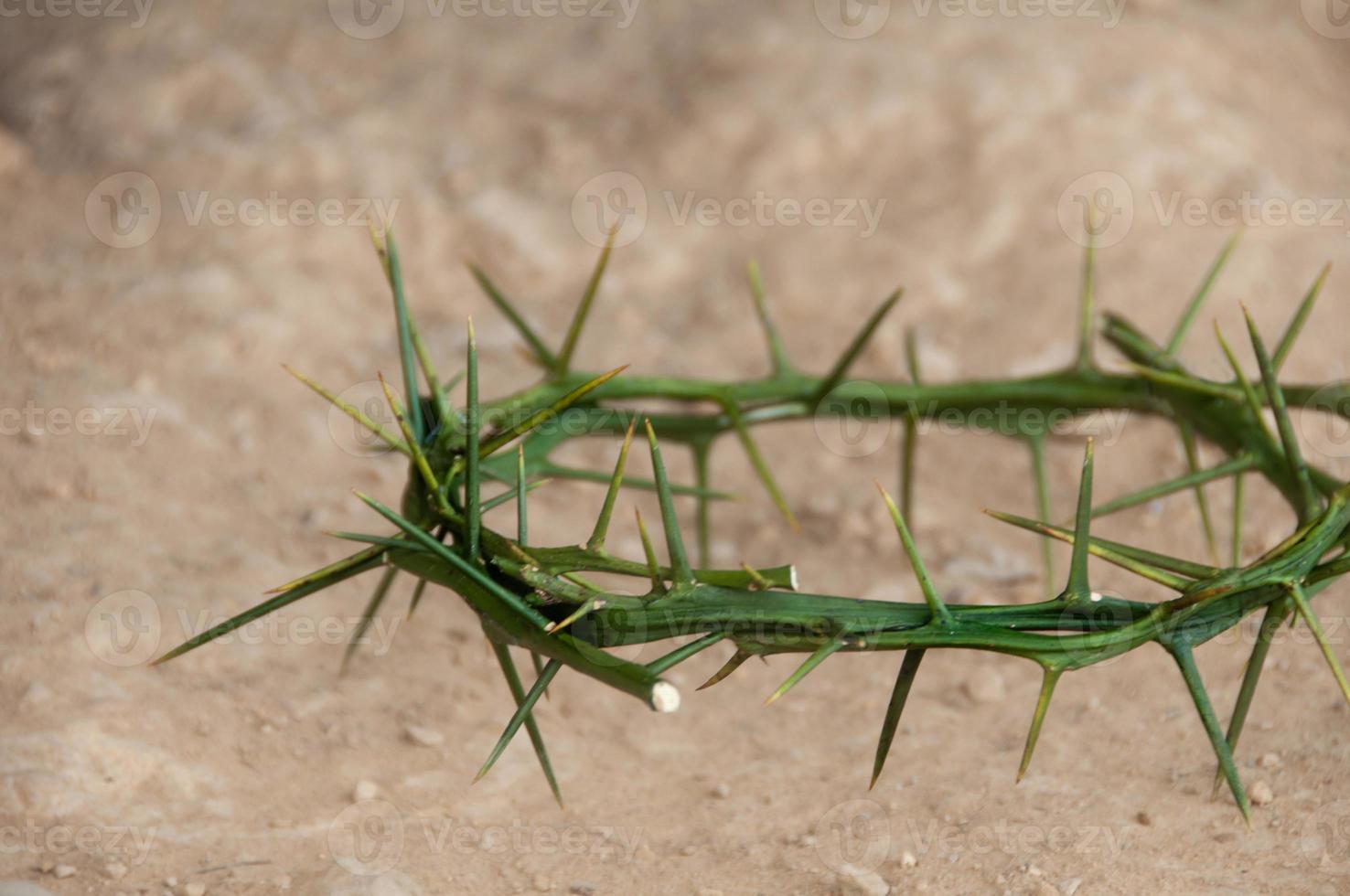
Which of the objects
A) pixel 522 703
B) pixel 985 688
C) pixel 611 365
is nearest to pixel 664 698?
pixel 522 703

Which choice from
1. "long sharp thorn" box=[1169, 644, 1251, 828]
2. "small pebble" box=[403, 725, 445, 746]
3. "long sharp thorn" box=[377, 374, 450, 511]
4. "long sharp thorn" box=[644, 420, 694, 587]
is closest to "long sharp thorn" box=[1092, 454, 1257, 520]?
"long sharp thorn" box=[1169, 644, 1251, 828]

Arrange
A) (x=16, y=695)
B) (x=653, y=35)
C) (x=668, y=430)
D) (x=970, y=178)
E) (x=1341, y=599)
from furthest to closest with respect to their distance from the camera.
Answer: (x=653, y=35) → (x=970, y=178) → (x=1341, y=599) → (x=668, y=430) → (x=16, y=695)

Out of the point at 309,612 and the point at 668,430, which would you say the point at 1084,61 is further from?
the point at 309,612

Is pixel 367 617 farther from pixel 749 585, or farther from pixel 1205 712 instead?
pixel 1205 712

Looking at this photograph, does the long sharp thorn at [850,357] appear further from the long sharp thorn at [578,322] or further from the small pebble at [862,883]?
the small pebble at [862,883]

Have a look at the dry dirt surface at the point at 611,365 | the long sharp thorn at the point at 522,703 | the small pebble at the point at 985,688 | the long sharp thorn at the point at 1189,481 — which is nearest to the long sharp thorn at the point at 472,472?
the long sharp thorn at the point at 522,703

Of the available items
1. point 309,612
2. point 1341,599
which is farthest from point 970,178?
point 309,612

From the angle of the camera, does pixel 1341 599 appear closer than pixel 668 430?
No

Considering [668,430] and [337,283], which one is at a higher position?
[337,283]
